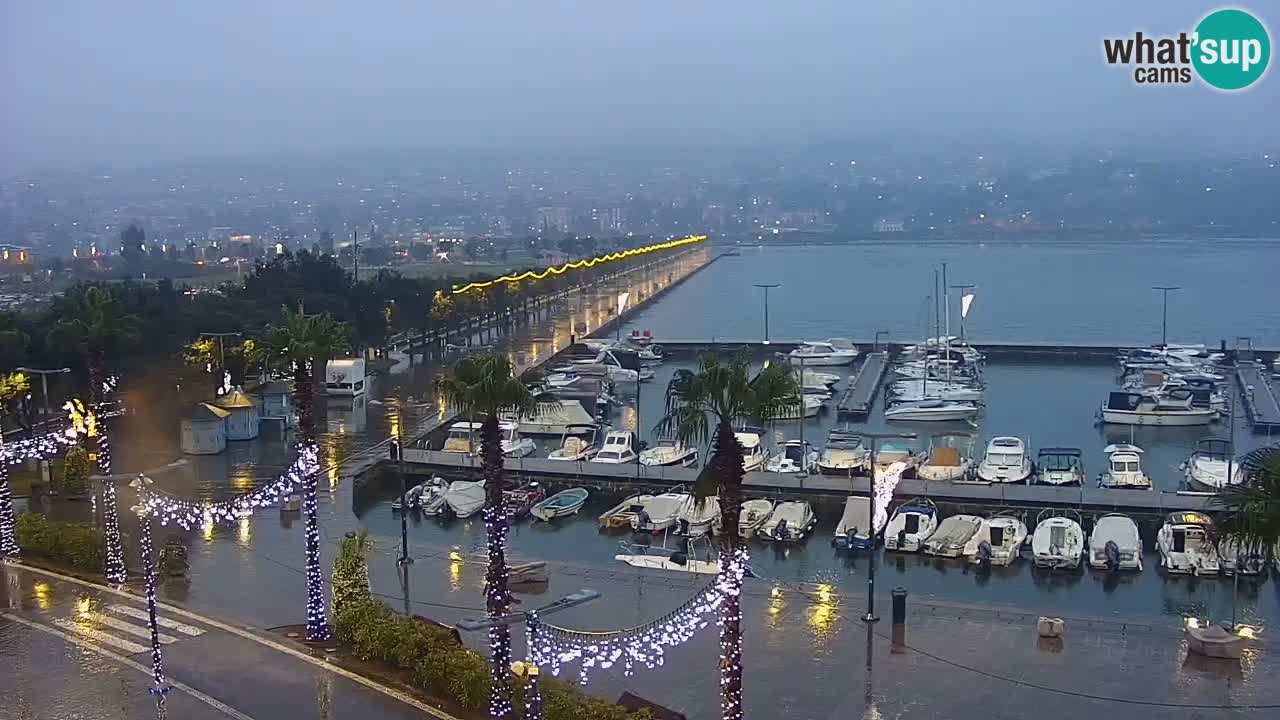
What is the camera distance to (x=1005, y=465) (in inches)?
912

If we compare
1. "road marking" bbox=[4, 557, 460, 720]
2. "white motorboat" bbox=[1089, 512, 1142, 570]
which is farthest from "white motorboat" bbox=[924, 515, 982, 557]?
"road marking" bbox=[4, 557, 460, 720]

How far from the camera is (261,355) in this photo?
18.0 meters

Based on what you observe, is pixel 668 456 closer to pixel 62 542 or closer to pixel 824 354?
pixel 62 542

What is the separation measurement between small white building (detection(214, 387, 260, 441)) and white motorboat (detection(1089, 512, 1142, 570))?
55.7 ft

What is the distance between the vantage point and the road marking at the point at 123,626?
13.2 metres

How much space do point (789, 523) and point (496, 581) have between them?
9556mm

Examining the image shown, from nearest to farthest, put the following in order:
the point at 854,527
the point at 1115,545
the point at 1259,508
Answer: the point at 1259,508 < the point at 1115,545 < the point at 854,527

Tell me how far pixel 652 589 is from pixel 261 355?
6.93 meters

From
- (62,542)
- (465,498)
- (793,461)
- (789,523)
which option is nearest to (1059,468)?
(793,461)

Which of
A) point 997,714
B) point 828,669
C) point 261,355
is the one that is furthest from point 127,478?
point 997,714

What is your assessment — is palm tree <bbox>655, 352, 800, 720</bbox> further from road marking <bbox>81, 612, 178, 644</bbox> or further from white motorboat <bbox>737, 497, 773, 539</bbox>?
white motorboat <bbox>737, 497, 773, 539</bbox>

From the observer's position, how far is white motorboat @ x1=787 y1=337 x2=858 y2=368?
4131 cm

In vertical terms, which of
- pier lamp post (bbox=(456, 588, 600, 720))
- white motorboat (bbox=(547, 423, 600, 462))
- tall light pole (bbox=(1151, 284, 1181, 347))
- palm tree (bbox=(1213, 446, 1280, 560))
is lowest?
tall light pole (bbox=(1151, 284, 1181, 347))

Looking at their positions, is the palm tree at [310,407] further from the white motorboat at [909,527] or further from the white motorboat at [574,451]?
the white motorboat at [574,451]
